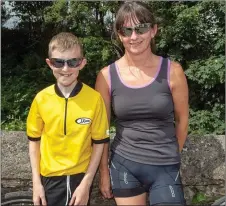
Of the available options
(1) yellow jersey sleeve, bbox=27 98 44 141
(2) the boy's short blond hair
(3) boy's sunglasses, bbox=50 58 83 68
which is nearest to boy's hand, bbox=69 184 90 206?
(1) yellow jersey sleeve, bbox=27 98 44 141

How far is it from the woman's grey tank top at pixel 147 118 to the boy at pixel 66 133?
14 cm

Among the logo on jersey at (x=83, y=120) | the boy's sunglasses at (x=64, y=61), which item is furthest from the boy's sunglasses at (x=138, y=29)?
the logo on jersey at (x=83, y=120)

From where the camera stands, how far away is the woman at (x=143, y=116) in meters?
2.74

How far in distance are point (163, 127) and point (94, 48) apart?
15.3 feet

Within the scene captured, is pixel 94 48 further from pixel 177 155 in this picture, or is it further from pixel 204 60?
pixel 177 155

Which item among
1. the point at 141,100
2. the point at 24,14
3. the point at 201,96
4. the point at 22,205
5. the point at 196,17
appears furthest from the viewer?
the point at 24,14

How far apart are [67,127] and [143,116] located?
1.51ft

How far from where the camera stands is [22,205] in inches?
125

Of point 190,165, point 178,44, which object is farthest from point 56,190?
point 178,44

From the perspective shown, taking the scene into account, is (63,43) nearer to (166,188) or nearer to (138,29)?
(138,29)

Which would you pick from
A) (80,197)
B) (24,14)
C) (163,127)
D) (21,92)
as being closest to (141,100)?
(163,127)

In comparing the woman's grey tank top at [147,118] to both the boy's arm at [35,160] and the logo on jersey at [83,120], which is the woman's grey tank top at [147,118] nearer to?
the logo on jersey at [83,120]

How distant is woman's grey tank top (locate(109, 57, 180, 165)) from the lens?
273 centimetres

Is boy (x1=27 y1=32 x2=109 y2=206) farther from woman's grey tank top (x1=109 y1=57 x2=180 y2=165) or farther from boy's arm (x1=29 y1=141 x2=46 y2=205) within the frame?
woman's grey tank top (x1=109 y1=57 x2=180 y2=165)
